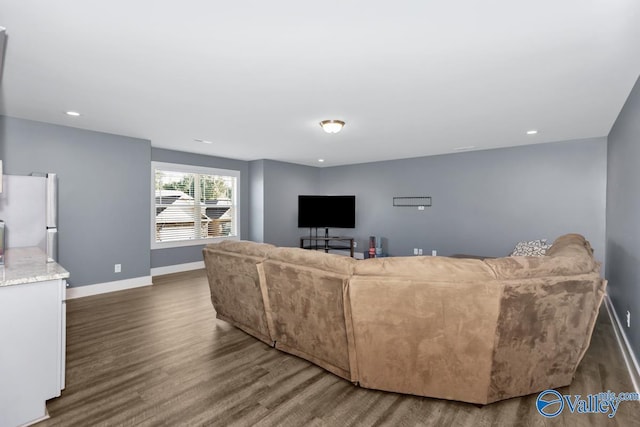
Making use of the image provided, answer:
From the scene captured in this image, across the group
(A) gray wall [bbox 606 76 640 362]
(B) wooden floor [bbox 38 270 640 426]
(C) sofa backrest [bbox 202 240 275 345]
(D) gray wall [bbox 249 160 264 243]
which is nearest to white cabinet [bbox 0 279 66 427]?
(B) wooden floor [bbox 38 270 640 426]

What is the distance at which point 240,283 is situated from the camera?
9.52 ft

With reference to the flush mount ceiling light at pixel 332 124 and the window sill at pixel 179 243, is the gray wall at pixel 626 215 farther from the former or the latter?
the window sill at pixel 179 243

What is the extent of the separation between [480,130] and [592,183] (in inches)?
82.5

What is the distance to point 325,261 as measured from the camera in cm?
221

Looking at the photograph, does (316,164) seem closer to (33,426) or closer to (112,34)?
(112,34)

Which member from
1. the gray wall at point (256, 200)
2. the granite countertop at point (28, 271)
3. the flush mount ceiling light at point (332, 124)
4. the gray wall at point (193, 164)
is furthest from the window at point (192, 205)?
the flush mount ceiling light at point (332, 124)

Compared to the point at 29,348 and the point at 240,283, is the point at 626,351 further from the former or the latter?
the point at 29,348

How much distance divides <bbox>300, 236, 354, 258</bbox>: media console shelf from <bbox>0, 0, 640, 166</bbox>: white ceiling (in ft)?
11.4

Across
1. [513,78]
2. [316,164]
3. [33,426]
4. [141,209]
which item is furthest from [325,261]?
[316,164]

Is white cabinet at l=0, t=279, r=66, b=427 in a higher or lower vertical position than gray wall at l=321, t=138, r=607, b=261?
lower

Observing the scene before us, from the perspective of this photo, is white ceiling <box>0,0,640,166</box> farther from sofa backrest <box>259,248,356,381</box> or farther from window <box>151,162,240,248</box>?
window <box>151,162,240,248</box>

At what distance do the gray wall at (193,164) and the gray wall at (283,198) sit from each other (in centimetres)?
58

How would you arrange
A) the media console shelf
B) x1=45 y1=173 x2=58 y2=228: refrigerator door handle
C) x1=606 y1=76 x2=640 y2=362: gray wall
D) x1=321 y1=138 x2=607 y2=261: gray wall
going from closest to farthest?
x1=606 y1=76 x2=640 y2=362: gray wall
x1=45 y1=173 x2=58 y2=228: refrigerator door handle
x1=321 y1=138 x2=607 y2=261: gray wall
the media console shelf

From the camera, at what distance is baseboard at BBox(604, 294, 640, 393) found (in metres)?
2.28
